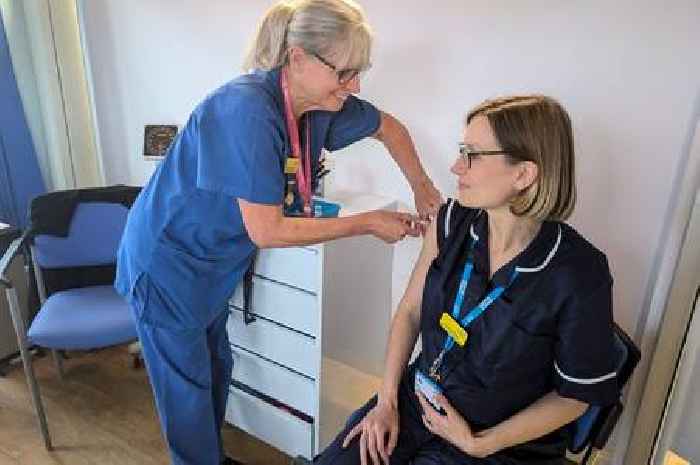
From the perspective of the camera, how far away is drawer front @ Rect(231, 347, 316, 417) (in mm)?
1664

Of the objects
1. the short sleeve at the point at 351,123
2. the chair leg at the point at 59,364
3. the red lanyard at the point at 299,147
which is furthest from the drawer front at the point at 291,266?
the chair leg at the point at 59,364

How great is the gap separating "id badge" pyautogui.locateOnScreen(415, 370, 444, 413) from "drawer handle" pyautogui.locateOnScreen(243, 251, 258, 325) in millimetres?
625

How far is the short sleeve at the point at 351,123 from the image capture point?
5.09 ft

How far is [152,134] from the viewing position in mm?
2240

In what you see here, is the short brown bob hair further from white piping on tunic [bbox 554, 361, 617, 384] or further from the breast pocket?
white piping on tunic [bbox 554, 361, 617, 384]

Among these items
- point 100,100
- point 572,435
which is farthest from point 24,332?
point 572,435

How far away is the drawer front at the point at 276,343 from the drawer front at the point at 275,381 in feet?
0.09

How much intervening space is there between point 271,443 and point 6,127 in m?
1.74

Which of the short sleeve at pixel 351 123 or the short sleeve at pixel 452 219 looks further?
the short sleeve at pixel 351 123

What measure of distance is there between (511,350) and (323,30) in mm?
795

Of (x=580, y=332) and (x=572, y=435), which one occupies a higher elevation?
(x=580, y=332)

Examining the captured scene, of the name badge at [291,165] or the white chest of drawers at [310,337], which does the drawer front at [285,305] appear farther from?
the name badge at [291,165]

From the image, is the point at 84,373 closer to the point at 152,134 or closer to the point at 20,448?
the point at 20,448

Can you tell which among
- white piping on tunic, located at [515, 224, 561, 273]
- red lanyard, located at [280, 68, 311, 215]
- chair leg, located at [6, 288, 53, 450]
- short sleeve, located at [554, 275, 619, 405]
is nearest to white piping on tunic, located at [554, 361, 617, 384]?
short sleeve, located at [554, 275, 619, 405]
